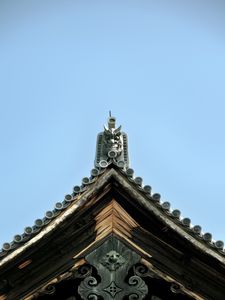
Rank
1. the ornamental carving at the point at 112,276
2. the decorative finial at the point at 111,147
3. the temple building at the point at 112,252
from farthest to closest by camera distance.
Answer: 1. the decorative finial at the point at 111,147
2. the temple building at the point at 112,252
3. the ornamental carving at the point at 112,276

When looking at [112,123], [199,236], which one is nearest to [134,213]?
[199,236]

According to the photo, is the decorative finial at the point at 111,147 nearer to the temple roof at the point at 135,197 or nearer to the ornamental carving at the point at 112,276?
the temple roof at the point at 135,197

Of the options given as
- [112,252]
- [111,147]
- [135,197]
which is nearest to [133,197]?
A: [135,197]

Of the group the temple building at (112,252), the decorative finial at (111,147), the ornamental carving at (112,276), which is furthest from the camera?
the decorative finial at (111,147)

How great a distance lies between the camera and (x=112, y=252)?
33.0 feet

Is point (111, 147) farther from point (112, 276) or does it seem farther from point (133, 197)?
point (112, 276)

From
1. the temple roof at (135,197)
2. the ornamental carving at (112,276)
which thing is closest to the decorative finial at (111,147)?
the temple roof at (135,197)

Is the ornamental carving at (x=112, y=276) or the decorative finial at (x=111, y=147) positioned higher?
the decorative finial at (x=111, y=147)

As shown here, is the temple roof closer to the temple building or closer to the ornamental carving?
the temple building

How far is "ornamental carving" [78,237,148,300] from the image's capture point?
31.6 ft

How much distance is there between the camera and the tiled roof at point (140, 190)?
32.0ft

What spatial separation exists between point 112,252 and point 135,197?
Result: 2.85 feet

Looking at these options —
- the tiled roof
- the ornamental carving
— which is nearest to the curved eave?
the tiled roof

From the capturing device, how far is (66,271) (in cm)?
991
